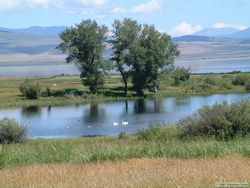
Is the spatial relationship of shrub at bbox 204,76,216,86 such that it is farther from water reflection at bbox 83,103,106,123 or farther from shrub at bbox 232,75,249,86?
water reflection at bbox 83,103,106,123

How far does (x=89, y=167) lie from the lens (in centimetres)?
1256

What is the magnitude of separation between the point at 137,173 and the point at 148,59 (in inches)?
3188

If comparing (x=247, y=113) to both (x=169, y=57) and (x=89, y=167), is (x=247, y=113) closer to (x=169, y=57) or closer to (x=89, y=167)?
(x=89, y=167)

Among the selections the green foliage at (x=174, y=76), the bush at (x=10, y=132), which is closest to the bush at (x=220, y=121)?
the bush at (x=10, y=132)

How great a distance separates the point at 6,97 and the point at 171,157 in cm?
7834

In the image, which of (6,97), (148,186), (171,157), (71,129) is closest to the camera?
(148,186)

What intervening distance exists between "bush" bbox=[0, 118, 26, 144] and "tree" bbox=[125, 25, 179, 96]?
51.3 m

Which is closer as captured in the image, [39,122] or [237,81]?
[39,122]

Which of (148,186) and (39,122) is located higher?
(148,186)

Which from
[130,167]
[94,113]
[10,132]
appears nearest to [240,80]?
[94,113]

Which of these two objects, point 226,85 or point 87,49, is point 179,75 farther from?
point 87,49

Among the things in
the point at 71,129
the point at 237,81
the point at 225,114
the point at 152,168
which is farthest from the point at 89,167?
the point at 237,81

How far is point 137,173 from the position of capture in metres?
10.6

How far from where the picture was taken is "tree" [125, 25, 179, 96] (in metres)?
91.2
